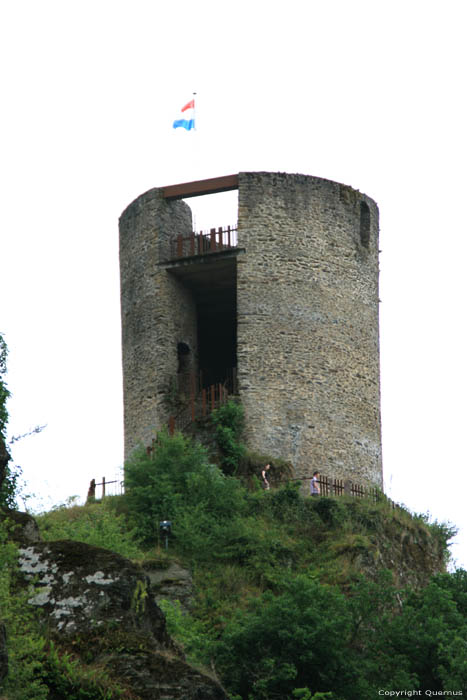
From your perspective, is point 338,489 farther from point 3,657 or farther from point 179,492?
point 3,657

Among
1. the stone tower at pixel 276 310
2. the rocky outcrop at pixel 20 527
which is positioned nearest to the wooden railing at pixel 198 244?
the stone tower at pixel 276 310

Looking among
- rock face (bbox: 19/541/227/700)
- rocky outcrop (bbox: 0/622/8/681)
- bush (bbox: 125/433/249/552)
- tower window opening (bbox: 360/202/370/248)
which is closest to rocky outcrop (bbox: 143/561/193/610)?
bush (bbox: 125/433/249/552)

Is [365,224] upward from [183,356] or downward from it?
upward

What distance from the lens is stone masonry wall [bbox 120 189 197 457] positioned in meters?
34.0

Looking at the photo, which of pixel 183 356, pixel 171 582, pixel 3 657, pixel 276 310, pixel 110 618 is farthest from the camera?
pixel 183 356

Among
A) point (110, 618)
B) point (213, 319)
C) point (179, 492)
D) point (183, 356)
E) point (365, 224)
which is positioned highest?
point (365, 224)

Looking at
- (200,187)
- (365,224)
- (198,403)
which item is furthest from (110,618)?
(365,224)

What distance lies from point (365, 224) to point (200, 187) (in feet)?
15.8

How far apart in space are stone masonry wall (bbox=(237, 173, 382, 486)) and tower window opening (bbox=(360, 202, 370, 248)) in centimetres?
25

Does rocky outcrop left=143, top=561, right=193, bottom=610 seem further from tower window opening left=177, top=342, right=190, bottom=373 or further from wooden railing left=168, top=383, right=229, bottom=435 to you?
tower window opening left=177, top=342, right=190, bottom=373

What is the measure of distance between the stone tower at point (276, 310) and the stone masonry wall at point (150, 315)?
0.12ft

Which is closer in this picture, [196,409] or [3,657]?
[3,657]

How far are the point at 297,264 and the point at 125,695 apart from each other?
21.2 meters

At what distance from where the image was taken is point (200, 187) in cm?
3475
